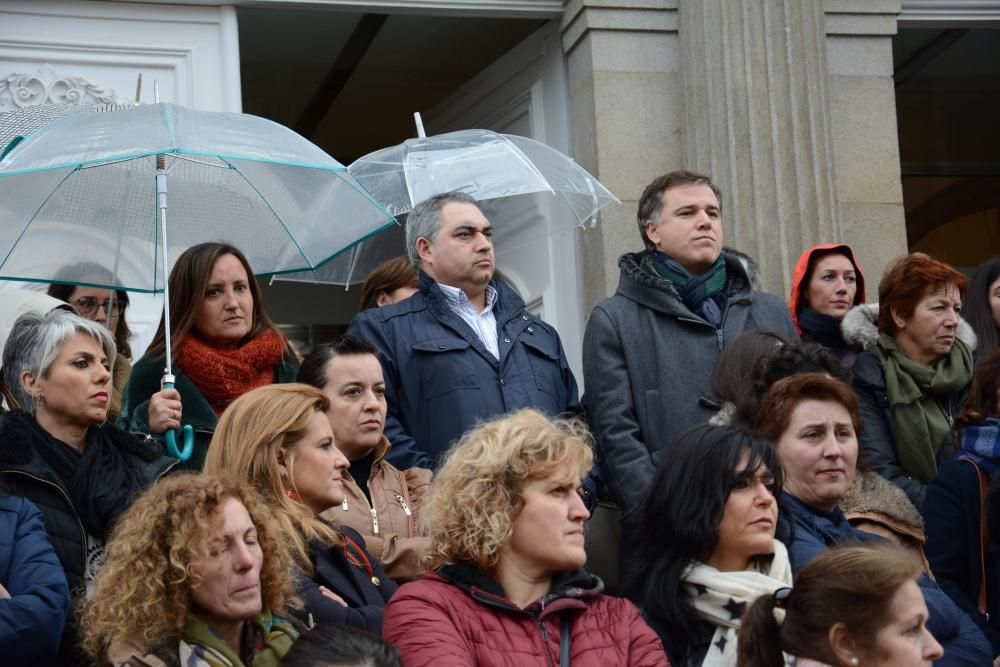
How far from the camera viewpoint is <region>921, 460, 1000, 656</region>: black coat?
576 cm

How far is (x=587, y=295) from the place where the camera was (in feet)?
29.0

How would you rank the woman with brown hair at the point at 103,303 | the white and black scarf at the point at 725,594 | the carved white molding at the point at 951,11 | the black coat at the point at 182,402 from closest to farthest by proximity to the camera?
the white and black scarf at the point at 725,594, the black coat at the point at 182,402, the woman with brown hair at the point at 103,303, the carved white molding at the point at 951,11

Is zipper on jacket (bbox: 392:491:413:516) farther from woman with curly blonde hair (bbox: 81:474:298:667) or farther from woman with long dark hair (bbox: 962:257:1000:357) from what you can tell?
woman with long dark hair (bbox: 962:257:1000:357)

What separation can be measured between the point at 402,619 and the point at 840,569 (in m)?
1.13

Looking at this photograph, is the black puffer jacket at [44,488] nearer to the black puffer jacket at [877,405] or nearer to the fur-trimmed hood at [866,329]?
the black puffer jacket at [877,405]

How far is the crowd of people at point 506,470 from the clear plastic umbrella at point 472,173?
0.83 ft

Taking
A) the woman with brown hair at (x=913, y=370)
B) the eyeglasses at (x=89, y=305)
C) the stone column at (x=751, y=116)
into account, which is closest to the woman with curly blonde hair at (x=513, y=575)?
the woman with brown hair at (x=913, y=370)

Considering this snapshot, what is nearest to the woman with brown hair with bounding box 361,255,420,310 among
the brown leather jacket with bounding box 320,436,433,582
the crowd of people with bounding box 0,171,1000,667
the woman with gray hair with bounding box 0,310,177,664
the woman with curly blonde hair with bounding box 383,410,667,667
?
the crowd of people with bounding box 0,171,1000,667

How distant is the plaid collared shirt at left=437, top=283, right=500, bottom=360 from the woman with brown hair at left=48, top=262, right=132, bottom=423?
122cm

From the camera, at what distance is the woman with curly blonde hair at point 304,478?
484 centimetres

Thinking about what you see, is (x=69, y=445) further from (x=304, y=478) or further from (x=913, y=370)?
(x=913, y=370)

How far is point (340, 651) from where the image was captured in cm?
419

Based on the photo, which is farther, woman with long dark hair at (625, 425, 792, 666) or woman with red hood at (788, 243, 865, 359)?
woman with red hood at (788, 243, 865, 359)

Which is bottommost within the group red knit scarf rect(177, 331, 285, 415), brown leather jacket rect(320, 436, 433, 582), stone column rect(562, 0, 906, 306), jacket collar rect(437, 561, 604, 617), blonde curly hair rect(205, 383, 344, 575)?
jacket collar rect(437, 561, 604, 617)
